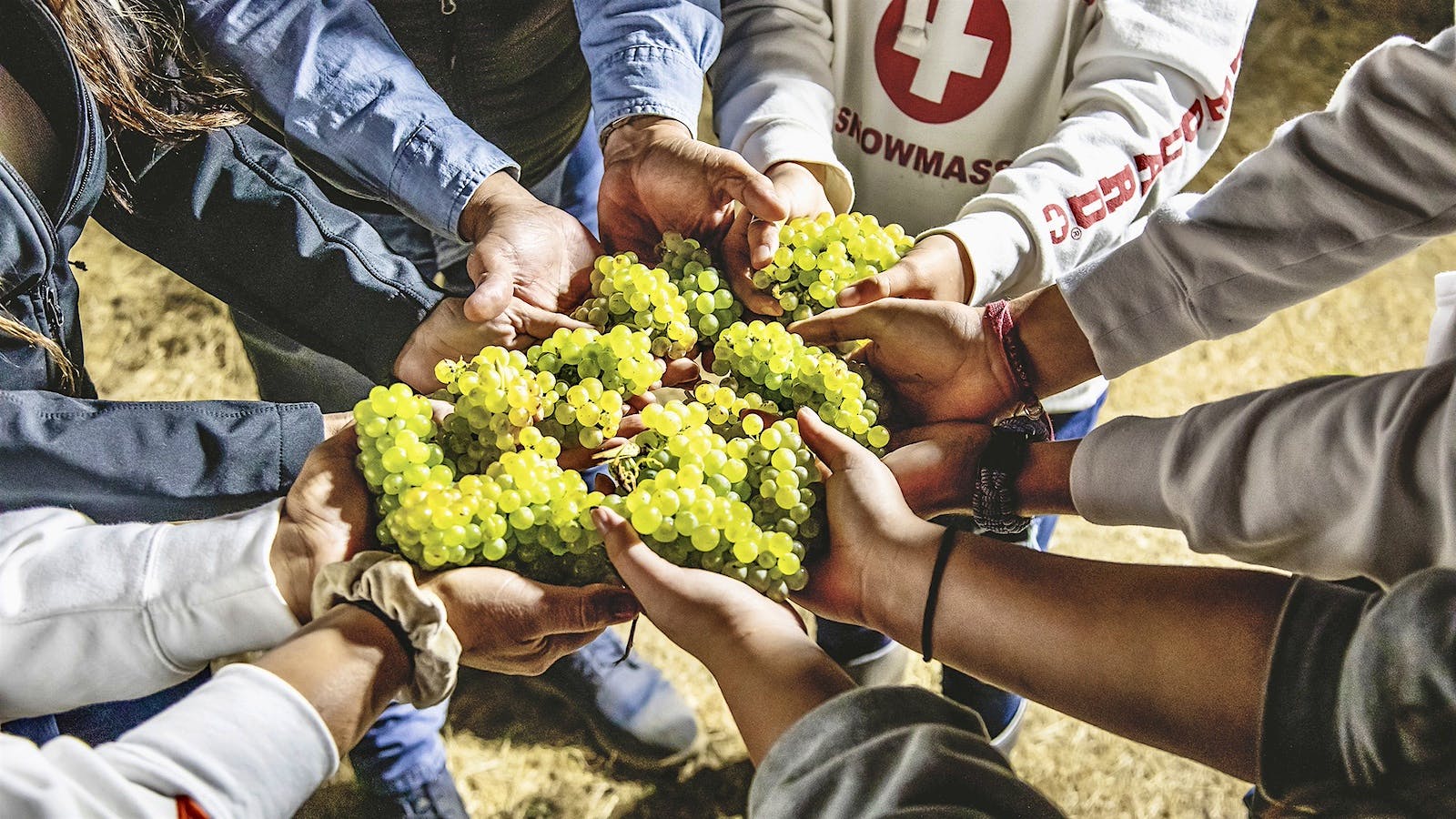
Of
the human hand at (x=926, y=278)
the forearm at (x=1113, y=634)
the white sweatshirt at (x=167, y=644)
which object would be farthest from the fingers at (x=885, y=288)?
the white sweatshirt at (x=167, y=644)

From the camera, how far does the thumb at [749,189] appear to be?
0.66 m

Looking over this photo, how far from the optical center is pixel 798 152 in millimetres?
744

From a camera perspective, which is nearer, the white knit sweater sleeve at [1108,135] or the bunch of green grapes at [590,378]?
the bunch of green grapes at [590,378]

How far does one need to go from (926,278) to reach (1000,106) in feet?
0.63

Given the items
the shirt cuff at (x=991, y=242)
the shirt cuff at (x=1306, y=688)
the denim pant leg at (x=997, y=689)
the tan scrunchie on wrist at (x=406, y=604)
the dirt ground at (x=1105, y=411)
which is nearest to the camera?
the shirt cuff at (x=1306, y=688)

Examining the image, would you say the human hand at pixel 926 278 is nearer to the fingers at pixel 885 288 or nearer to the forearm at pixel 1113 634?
the fingers at pixel 885 288

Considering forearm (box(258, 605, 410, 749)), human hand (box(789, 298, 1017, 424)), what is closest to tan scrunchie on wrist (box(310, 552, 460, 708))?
forearm (box(258, 605, 410, 749))

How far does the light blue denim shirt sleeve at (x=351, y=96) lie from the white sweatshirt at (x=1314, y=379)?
499 millimetres

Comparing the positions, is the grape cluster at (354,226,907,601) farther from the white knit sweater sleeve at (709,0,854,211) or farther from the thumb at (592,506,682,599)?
the white knit sweater sleeve at (709,0,854,211)

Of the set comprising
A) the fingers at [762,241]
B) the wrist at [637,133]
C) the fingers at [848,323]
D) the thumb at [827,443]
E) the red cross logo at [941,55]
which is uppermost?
the red cross logo at [941,55]

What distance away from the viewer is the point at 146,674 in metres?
0.50

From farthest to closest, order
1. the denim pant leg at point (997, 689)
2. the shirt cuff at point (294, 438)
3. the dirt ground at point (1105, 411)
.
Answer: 1. the dirt ground at point (1105, 411)
2. the denim pant leg at point (997, 689)
3. the shirt cuff at point (294, 438)

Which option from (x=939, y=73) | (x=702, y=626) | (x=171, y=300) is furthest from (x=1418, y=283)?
(x=171, y=300)

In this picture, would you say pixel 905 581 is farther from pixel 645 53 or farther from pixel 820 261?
pixel 645 53
